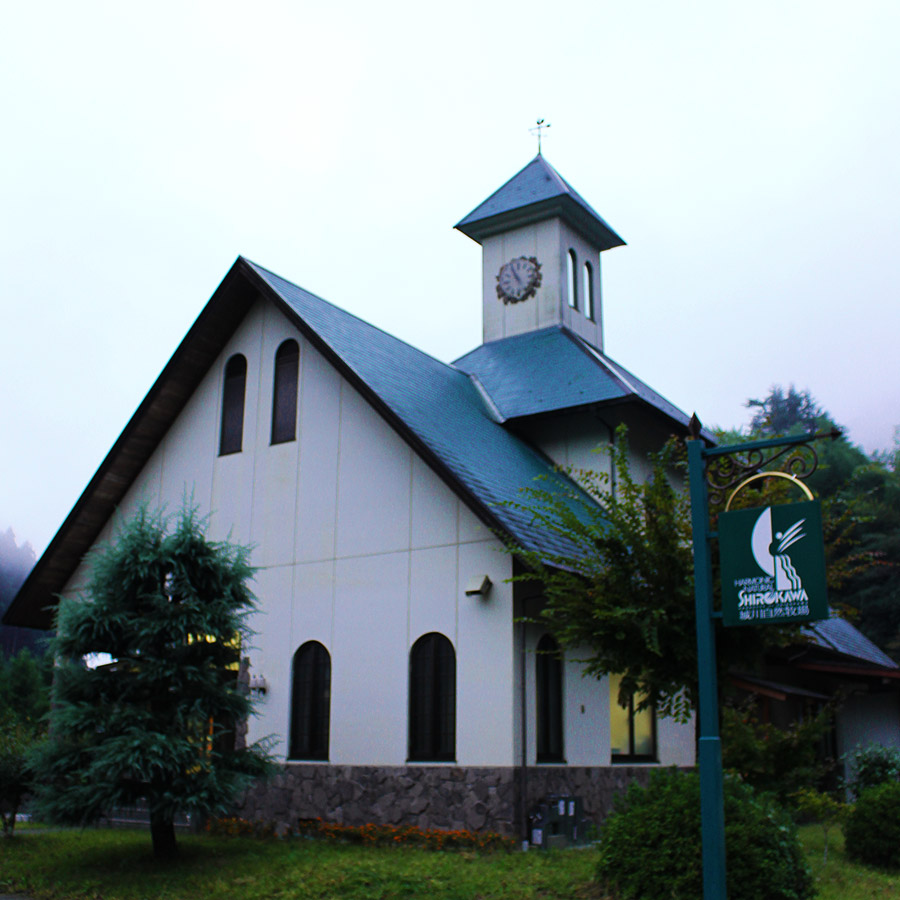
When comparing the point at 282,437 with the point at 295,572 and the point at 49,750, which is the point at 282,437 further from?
the point at 49,750

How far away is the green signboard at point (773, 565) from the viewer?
24.4ft

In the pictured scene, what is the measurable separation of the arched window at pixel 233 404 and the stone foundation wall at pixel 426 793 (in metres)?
6.04

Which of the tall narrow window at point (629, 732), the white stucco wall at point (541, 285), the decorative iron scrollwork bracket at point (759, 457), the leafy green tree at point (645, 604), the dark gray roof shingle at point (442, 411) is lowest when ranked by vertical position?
the tall narrow window at point (629, 732)

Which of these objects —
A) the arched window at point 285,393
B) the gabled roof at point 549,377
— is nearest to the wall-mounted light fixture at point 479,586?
the arched window at point 285,393

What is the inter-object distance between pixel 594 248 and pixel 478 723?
15.8 m

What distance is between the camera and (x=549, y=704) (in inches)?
572

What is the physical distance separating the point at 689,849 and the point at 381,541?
7691mm

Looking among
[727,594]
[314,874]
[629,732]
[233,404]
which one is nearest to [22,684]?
[233,404]

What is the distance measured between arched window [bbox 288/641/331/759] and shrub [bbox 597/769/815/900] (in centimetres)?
688

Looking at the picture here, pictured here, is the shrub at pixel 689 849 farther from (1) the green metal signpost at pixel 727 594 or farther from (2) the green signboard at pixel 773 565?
(2) the green signboard at pixel 773 565

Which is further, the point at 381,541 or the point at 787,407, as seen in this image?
the point at 787,407

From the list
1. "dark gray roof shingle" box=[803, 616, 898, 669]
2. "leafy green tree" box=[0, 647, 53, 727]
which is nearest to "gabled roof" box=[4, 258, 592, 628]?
"dark gray roof shingle" box=[803, 616, 898, 669]

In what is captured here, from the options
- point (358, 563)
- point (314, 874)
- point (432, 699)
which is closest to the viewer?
point (314, 874)

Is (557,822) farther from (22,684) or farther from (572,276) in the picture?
(22,684)
